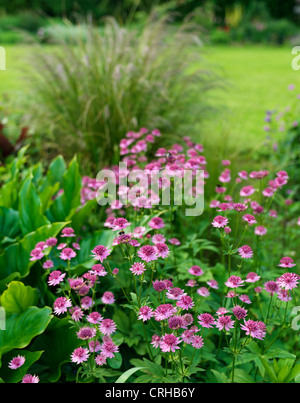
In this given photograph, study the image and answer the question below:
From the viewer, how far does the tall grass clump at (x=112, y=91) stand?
2.99m

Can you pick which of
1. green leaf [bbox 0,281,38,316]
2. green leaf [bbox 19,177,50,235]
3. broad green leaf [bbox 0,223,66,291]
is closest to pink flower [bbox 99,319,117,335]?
green leaf [bbox 0,281,38,316]

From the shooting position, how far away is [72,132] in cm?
314

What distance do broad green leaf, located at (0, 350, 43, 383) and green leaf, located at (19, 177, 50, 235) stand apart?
23.4 inches

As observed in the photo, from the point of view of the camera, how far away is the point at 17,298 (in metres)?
1.43

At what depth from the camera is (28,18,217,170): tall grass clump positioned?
118 inches

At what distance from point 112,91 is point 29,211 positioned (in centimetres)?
145

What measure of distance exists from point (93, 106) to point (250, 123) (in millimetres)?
2910

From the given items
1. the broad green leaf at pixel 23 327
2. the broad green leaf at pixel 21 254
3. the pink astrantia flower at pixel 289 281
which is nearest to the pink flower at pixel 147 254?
the pink astrantia flower at pixel 289 281

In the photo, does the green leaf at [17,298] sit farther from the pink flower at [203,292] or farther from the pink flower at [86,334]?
the pink flower at [203,292]

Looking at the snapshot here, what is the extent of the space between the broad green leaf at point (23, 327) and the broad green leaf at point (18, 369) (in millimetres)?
44

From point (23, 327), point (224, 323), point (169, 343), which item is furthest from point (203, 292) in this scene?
point (23, 327)

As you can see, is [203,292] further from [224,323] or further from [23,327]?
[23,327]

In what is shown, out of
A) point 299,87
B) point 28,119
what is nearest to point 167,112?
point 28,119

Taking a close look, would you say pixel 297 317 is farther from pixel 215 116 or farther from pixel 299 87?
pixel 299 87
